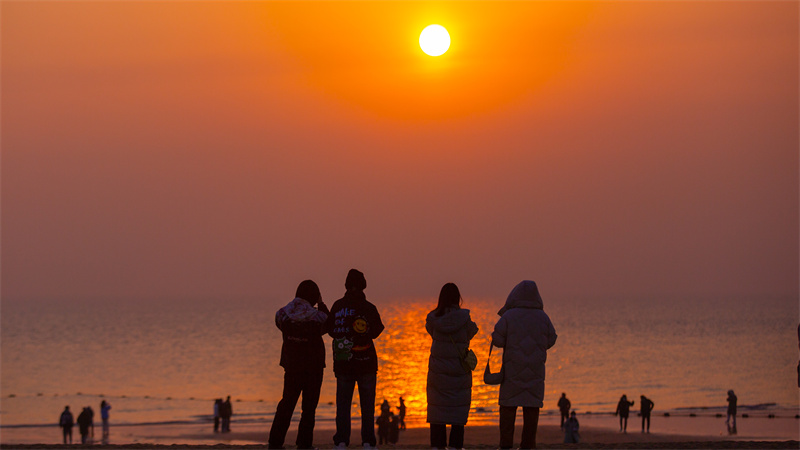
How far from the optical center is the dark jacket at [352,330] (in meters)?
10.4

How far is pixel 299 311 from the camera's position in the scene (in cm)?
1031

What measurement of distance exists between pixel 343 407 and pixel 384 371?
75.4 m

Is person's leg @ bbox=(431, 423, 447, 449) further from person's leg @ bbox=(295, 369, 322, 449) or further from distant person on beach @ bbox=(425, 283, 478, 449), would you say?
person's leg @ bbox=(295, 369, 322, 449)

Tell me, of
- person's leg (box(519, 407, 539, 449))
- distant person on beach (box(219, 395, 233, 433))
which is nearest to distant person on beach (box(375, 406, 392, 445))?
distant person on beach (box(219, 395, 233, 433))

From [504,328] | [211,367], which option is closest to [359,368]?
[504,328]

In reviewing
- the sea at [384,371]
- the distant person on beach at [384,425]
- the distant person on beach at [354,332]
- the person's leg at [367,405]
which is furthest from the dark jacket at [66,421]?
the distant person on beach at [354,332]

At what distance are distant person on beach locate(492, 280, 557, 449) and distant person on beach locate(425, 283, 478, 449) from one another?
0.39 meters

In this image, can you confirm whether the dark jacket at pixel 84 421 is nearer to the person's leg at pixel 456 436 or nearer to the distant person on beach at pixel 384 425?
the distant person on beach at pixel 384 425

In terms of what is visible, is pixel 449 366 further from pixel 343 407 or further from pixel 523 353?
pixel 343 407

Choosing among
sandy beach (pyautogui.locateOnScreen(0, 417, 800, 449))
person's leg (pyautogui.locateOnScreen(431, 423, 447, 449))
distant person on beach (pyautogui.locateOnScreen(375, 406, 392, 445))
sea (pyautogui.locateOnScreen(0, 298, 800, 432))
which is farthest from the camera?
sea (pyautogui.locateOnScreen(0, 298, 800, 432))

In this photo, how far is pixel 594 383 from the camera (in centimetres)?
7938

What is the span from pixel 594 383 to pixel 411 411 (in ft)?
104

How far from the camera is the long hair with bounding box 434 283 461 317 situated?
33.8 feet

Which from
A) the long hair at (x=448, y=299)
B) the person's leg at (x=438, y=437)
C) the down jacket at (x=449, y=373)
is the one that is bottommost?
the person's leg at (x=438, y=437)
